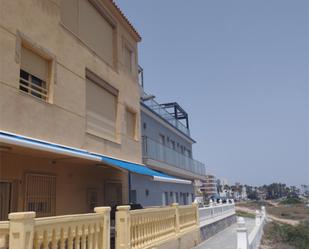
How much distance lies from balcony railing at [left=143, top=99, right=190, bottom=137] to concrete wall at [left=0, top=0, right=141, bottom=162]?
9.70 m

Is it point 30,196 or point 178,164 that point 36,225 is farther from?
point 178,164

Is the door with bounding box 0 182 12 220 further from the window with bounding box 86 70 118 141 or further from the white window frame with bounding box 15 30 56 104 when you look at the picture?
the window with bounding box 86 70 118 141

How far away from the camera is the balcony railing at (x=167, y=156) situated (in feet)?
71.3

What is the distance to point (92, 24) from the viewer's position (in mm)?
14789

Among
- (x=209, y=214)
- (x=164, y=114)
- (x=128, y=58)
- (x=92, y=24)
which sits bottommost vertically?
(x=209, y=214)

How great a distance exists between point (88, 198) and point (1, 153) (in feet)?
16.7

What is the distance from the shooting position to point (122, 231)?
353 inches

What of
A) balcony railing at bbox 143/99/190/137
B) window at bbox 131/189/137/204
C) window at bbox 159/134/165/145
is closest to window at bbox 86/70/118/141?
window at bbox 131/189/137/204

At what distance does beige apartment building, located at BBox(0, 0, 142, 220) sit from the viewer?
9578mm

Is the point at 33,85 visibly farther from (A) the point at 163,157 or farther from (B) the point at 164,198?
(B) the point at 164,198

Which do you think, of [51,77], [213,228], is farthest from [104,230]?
[213,228]

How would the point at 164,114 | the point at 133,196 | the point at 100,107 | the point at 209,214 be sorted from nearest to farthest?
the point at 100,107 < the point at 133,196 < the point at 209,214 < the point at 164,114

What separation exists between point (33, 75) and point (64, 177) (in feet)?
12.1

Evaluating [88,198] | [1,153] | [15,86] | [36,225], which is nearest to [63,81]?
[15,86]
